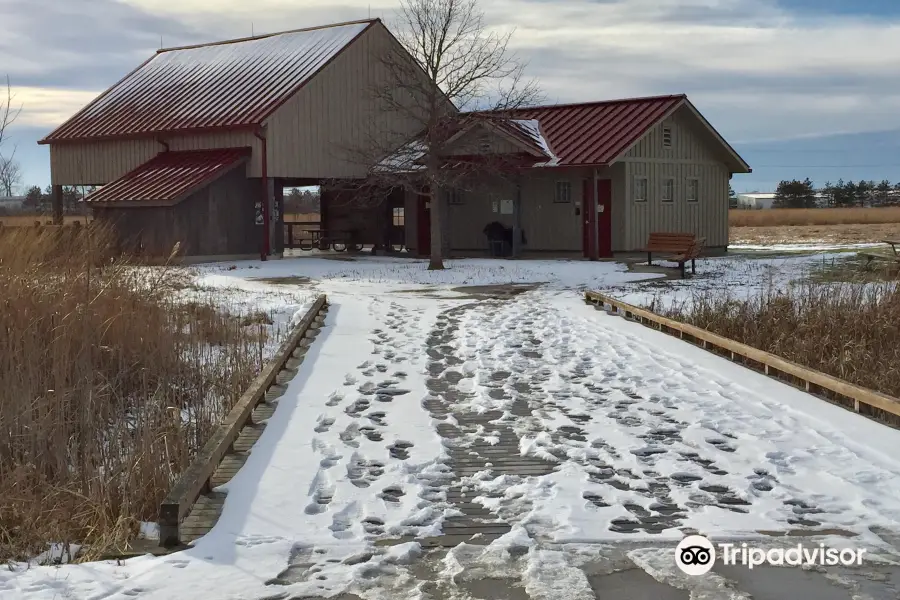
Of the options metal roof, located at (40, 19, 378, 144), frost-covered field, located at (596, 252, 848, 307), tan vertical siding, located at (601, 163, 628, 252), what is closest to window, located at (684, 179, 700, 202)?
frost-covered field, located at (596, 252, 848, 307)

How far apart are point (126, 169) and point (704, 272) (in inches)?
727

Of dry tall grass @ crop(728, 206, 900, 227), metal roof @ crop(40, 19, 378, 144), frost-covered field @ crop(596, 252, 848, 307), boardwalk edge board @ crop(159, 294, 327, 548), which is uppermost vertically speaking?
metal roof @ crop(40, 19, 378, 144)

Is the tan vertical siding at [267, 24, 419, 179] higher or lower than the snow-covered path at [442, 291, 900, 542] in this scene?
higher

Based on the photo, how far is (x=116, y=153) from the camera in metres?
32.6

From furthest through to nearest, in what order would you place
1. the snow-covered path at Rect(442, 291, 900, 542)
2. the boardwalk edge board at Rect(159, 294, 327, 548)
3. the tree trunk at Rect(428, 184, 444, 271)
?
the tree trunk at Rect(428, 184, 444, 271)
the snow-covered path at Rect(442, 291, 900, 542)
the boardwalk edge board at Rect(159, 294, 327, 548)

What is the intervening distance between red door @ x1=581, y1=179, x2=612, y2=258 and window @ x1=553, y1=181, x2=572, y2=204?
0.57 m

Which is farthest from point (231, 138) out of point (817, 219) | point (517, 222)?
point (817, 219)

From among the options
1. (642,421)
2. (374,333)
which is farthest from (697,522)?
(374,333)

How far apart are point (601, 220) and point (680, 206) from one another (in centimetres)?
299

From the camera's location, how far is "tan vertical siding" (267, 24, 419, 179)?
94.2ft

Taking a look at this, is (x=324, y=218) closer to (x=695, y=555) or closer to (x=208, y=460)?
(x=208, y=460)

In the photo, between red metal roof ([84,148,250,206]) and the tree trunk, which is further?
red metal roof ([84,148,250,206])

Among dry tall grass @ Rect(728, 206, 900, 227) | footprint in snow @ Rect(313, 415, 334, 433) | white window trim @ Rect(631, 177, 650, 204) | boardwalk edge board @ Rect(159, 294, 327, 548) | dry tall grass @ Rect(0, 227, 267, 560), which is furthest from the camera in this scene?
dry tall grass @ Rect(728, 206, 900, 227)

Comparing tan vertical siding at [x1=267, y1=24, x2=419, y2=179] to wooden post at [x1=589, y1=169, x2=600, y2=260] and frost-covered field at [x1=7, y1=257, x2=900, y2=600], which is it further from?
frost-covered field at [x1=7, y1=257, x2=900, y2=600]
